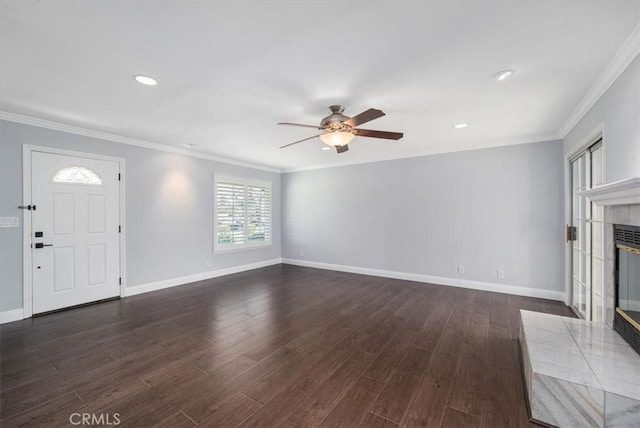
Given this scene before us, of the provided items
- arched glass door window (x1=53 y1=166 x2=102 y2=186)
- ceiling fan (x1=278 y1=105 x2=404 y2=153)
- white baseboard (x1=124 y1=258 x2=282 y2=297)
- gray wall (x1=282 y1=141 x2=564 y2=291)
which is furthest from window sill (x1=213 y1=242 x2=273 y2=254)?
ceiling fan (x1=278 y1=105 x2=404 y2=153)

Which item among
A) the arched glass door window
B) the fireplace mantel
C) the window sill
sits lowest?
the window sill

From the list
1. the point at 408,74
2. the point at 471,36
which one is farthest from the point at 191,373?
the point at 471,36

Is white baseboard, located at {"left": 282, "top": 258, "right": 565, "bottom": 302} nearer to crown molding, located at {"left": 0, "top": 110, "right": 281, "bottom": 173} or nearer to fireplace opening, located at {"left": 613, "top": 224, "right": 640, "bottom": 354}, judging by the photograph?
fireplace opening, located at {"left": 613, "top": 224, "right": 640, "bottom": 354}

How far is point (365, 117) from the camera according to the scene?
257cm

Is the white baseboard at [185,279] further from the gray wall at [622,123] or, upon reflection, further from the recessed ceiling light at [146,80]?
the gray wall at [622,123]

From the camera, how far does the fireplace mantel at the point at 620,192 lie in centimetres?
170

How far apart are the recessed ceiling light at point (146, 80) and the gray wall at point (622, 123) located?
400 centimetres

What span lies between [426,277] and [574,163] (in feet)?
9.53

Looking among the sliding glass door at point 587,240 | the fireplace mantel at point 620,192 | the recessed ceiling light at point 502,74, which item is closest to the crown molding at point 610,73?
the sliding glass door at point 587,240

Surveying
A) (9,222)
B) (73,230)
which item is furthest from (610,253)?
(9,222)

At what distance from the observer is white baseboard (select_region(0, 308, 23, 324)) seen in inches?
128

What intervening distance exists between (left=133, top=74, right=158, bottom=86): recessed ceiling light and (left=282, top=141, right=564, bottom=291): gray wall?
14.2 feet

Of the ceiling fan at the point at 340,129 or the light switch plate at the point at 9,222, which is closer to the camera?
the ceiling fan at the point at 340,129

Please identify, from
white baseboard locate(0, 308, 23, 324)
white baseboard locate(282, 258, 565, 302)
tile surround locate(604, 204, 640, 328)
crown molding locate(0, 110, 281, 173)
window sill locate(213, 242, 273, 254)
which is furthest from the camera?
window sill locate(213, 242, 273, 254)
